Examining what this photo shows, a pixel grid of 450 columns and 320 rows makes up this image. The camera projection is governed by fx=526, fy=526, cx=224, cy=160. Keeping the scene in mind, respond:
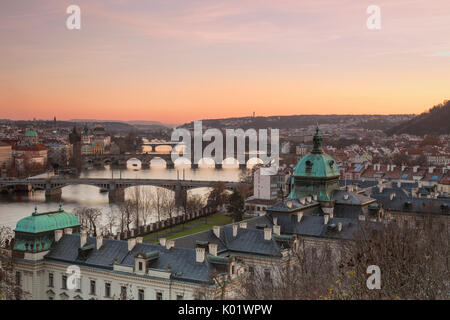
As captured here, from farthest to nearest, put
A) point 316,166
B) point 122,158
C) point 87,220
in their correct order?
point 122,158 → point 87,220 → point 316,166

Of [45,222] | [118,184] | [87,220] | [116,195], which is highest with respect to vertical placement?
[45,222]

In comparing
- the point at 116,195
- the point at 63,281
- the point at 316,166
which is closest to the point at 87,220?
the point at 316,166

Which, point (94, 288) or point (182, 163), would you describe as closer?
point (94, 288)

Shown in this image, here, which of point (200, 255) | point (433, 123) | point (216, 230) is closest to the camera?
point (200, 255)

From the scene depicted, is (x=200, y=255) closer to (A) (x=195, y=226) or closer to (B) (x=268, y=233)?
(B) (x=268, y=233)

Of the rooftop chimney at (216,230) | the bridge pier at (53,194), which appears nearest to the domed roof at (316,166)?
the rooftop chimney at (216,230)

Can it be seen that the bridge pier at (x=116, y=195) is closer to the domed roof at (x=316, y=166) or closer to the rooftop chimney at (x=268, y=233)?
the domed roof at (x=316, y=166)

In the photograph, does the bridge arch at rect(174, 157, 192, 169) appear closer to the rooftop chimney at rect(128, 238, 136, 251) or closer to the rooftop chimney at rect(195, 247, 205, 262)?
the rooftop chimney at rect(128, 238, 136, 251)
